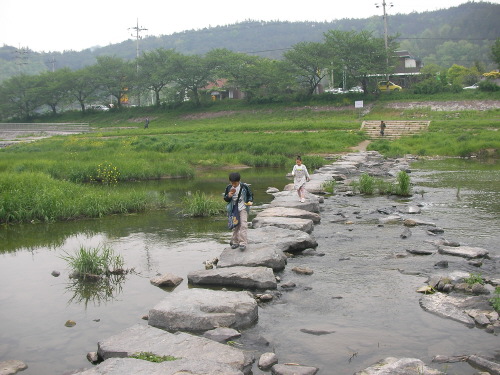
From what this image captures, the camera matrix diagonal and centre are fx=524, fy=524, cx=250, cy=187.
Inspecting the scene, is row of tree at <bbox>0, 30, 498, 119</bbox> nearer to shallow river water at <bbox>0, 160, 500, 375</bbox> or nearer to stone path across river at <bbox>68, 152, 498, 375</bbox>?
shallow river water at <bbox>0, 160, 500, 375</bbox>

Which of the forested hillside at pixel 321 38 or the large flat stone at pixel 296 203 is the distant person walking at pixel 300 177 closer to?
the large flat stone at pixel 296 203

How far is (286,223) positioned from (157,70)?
60.9 m

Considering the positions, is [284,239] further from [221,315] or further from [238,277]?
[221,315]

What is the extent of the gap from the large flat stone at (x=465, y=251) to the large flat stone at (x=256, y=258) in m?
2.96

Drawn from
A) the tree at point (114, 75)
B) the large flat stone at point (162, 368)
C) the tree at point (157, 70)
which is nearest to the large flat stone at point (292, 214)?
the large flat stone at point (162, 368)

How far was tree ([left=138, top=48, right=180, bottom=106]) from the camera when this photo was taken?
220 ft

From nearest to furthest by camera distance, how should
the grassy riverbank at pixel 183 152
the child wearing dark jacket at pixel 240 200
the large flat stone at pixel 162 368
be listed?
the large flat stone at pixel 162 368 → the child wearing dark jacket at pixel 240 200 → the grassy riverbank at pixel 183 152

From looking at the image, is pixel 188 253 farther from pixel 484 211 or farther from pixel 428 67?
pixel 428 67

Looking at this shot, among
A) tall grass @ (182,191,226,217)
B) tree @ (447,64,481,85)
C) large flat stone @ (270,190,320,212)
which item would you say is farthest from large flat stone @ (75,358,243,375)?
tree @ (447,64,481,85)

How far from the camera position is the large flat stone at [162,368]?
488 cm

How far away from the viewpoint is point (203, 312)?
258 inches

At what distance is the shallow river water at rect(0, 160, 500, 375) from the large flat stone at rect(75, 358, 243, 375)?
733 millimetres

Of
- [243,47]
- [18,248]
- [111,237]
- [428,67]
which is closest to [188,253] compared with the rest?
[111,237]

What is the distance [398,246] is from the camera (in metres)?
10.0
